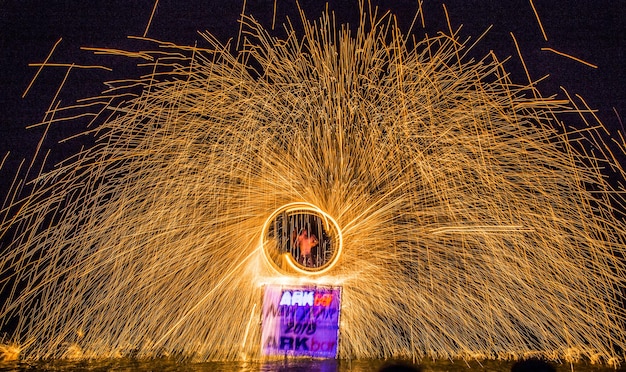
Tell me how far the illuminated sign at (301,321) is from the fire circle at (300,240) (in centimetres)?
31

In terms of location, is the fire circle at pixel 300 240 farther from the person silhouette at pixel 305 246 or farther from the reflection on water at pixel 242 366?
the reflection on water at pixel 242 366

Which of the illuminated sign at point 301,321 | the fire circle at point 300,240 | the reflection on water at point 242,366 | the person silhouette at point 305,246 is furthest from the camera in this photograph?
the person silhouette at point 305,246

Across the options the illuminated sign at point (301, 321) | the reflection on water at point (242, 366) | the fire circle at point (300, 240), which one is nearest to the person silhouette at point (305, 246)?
the fire circle at point (300, 240)

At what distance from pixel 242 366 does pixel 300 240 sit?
215 centimetres

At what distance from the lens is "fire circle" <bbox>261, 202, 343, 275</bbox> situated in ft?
26.2

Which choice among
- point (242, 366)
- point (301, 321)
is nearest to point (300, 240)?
point (301, 321)

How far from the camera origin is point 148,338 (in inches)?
397

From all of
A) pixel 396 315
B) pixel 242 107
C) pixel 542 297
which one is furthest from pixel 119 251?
pixel 542 297

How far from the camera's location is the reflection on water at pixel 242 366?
816cm

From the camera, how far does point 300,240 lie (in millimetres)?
9188

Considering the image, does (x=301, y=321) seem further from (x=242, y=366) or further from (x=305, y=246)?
(x=305, y=246)

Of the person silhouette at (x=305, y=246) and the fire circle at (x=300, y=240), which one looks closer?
the fire circle at (x=300, y=240)

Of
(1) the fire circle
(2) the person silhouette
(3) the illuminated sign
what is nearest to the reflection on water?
(3) the illuminated sign

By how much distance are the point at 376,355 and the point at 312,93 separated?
15.0 ft
